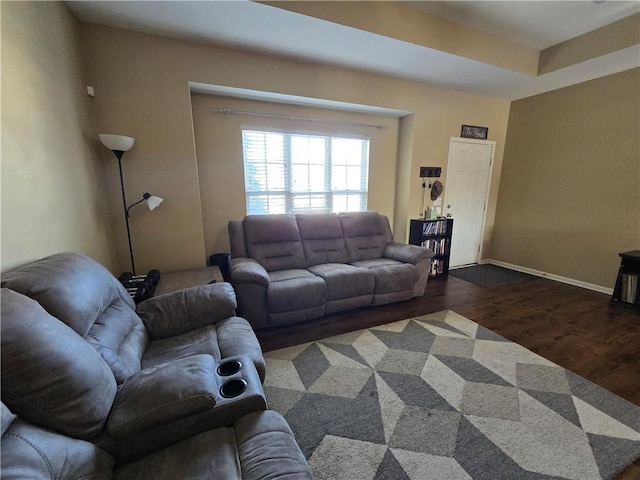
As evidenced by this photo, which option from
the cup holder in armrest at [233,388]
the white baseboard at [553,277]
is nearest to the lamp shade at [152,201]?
the cup holder in armrest at [233,388]

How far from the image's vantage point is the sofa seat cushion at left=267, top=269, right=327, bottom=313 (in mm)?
2486

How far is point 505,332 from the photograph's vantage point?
2.53 metres

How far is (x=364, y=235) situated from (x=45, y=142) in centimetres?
301

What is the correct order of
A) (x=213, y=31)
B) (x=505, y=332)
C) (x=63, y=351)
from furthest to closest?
(x=505, y=332), (x=213, y=31), (x=63, y=351)

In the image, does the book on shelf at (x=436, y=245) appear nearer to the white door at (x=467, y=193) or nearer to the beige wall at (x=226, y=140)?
the white door at (x=467, y=193)

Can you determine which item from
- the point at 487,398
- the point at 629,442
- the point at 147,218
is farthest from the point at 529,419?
the point at 147,218

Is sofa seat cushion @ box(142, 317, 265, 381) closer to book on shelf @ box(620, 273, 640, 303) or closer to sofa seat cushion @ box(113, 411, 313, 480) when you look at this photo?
sofa seat cushion @ box(113, 411, 313, 480)

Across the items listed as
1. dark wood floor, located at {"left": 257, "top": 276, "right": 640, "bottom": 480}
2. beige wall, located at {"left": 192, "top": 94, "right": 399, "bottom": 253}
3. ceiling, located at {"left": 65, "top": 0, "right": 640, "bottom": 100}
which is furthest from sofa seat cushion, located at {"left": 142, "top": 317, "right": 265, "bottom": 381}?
ceiling, located at {"left": 65, "top": 0, "right": 640, "bottom": 100}

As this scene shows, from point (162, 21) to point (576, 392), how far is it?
4185 millimetres

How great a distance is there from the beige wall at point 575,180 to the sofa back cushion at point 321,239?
10.4ft

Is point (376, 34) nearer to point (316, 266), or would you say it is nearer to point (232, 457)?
point (316, 266)

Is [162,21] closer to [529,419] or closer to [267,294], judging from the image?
[267,294]

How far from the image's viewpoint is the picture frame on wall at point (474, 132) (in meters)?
4.16

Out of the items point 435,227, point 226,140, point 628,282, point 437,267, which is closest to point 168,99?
point 226,140
